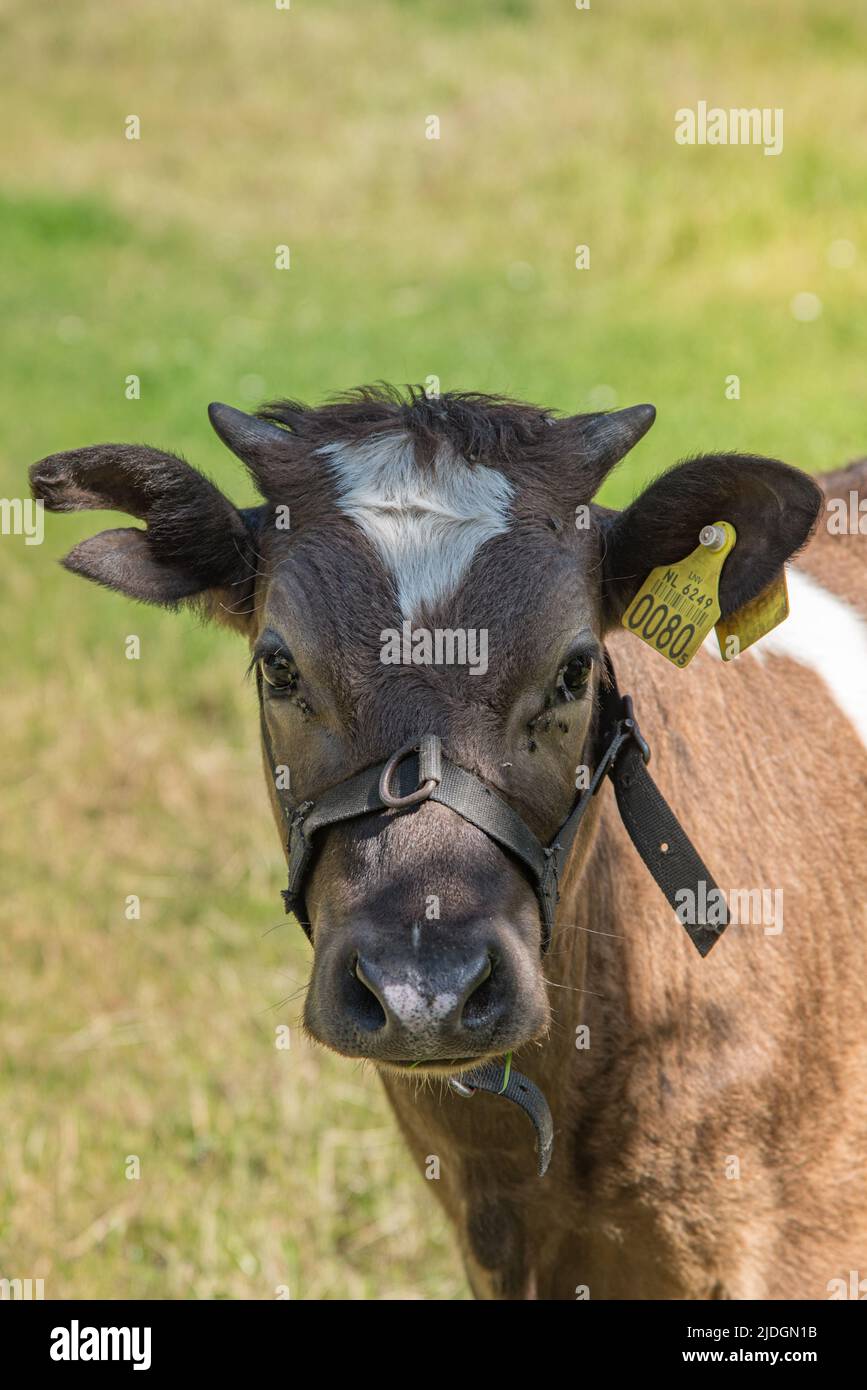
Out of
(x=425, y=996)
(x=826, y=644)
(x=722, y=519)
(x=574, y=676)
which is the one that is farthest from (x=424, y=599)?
(x=826, y=644)

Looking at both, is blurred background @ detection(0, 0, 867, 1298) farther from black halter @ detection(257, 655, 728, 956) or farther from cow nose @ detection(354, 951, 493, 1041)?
cow nose @ detection(354, 951, 493, 1041)

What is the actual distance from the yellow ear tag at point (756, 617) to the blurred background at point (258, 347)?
1484mm

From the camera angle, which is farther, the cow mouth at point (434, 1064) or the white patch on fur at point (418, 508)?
the white patch on fur at point (418, 508)

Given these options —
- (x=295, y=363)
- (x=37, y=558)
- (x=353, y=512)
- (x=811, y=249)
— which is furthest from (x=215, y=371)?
(x=353, y=512)

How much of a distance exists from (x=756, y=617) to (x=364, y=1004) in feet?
4.54

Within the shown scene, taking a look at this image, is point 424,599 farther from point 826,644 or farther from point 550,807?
point 826,644

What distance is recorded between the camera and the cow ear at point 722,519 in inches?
141

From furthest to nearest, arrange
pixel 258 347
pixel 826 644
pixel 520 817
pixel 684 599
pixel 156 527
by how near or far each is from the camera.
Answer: pixel 258 347, pixel 826 644, pixel 156 527, pixel 684 599, pixel 520 817

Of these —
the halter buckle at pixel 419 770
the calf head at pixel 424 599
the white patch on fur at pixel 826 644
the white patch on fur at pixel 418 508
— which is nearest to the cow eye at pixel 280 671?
the calf head at pixel 424 599

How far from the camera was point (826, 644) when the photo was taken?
15.1 ft

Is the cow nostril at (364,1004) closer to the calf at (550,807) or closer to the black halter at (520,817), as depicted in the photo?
the calf at (550,807)

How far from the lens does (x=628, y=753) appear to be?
12.2 ft

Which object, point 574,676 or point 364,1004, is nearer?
point 364,1004
